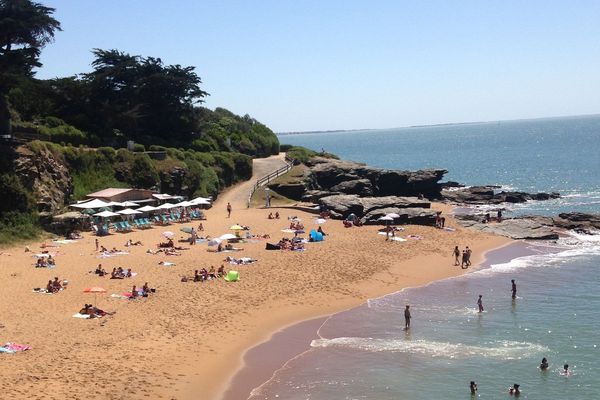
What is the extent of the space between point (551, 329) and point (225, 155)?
1473 inches

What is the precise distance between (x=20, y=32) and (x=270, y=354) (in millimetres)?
35009

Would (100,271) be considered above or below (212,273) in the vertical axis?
above

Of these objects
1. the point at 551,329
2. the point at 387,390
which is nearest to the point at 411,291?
the point at 551,329

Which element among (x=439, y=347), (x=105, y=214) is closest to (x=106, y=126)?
(x=105, y=214)

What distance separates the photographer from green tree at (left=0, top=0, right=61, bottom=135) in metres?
Answer: 42.7

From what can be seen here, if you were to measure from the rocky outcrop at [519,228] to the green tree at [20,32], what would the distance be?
33860 mm

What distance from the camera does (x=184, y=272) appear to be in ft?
91.9

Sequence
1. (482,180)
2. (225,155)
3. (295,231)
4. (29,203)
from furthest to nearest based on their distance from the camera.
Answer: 1. (482,180)
2. (225,155)
3. (295,231)
4. (29,203)

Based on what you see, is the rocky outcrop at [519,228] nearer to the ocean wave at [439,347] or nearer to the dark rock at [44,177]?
the ocean wave at [439,347]

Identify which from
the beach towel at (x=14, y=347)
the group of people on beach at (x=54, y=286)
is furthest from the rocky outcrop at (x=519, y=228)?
the beach towel at (x=14, y=347)

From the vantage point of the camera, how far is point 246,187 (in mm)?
52125

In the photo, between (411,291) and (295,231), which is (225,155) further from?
(411,291)

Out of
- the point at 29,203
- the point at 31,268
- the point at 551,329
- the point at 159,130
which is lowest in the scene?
the point at 551,329

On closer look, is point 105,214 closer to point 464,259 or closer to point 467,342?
point 464,259
